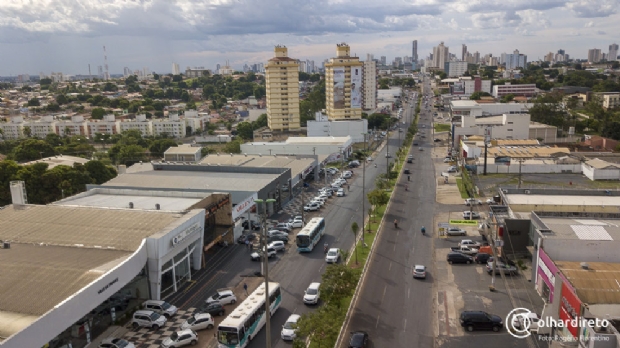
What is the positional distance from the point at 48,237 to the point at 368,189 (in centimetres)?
2088

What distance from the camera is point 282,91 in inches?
2411

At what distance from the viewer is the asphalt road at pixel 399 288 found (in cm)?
1406

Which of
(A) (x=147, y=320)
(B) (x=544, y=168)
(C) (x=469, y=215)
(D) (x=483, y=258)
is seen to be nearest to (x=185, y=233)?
(A) (x=147, y=320)

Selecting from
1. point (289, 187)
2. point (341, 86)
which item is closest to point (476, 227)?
point (289, 187)

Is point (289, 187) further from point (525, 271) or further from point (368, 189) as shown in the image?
point (525, 271)

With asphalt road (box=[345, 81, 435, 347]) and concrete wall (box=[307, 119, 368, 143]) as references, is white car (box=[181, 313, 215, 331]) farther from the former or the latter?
concrete wall (box=[307, 119, 368, 143])

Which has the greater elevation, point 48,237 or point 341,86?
point 341,86

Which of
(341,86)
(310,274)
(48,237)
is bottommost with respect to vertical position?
(310,274)

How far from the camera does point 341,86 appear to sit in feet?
197

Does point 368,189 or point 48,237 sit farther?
point 368,189

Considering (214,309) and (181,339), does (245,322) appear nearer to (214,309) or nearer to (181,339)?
(181,339)

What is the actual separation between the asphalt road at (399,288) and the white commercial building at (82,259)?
693 cm
